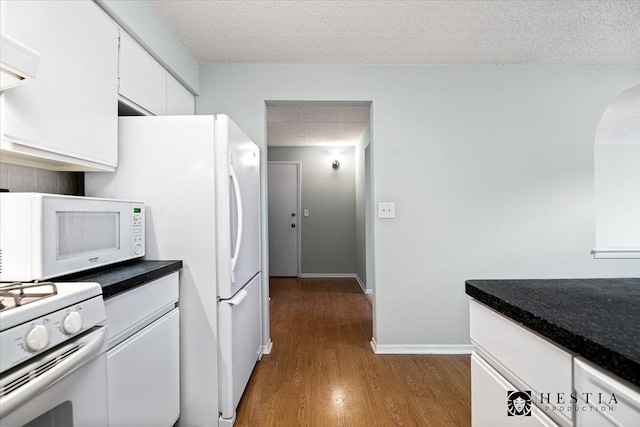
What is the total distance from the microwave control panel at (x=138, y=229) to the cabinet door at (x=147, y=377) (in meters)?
0.34

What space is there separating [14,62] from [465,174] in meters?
2.66

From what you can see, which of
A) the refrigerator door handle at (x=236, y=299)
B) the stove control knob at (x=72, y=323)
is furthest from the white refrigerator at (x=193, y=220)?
the stove control knob at (x=72, y=323)

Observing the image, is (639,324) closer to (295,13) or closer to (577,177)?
(295,13)

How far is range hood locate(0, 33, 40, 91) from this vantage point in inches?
33.1

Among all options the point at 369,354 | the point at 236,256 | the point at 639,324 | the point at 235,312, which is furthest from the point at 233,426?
the point at 639,324

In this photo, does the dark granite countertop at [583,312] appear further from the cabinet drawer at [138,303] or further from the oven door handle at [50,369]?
the cabinet drawer at [138,303]

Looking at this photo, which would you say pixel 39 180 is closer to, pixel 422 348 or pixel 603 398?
pixel 603 398

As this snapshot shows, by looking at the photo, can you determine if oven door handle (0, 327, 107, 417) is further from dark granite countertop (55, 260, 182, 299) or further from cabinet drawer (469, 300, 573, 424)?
cabinet drawer (469, 300, 573, 424)

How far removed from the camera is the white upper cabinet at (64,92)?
1.07 m

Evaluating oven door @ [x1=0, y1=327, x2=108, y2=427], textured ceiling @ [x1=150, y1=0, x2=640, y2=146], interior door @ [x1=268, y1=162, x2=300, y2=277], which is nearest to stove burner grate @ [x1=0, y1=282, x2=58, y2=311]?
oven door @ [x1=0, y1=327, x2=108, y2=427]

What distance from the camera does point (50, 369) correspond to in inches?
29.0

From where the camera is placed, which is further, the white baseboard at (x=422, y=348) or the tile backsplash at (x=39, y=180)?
the white baseboard at (x=422, y=348)

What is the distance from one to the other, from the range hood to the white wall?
1.67 m

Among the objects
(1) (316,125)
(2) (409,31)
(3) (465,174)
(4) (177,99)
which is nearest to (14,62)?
(4) (177,99)
